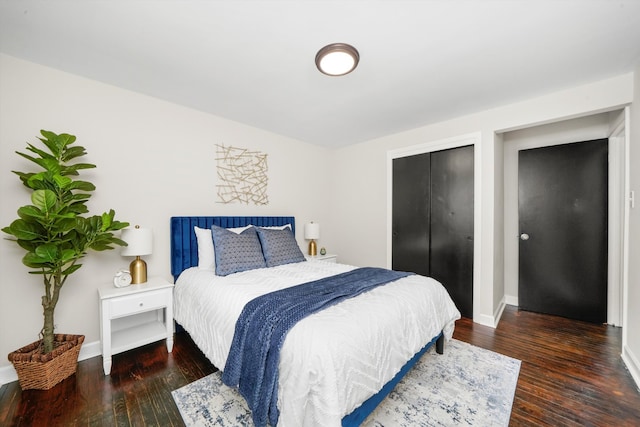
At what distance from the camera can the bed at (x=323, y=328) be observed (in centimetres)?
124

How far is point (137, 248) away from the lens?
2.36m

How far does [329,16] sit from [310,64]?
21.3 inches

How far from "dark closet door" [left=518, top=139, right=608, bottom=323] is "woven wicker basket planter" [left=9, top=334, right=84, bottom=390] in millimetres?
4938

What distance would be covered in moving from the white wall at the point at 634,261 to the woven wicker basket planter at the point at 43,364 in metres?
4.35

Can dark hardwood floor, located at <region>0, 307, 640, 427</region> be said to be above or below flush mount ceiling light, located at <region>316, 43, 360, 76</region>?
below

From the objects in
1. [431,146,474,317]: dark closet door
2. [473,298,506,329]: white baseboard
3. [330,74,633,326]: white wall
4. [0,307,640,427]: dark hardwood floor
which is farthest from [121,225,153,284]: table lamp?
[473,298,506,329]: white baseboard

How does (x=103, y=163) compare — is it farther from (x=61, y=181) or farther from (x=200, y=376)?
(x=200, y=376)

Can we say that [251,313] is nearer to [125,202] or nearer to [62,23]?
[125,202]

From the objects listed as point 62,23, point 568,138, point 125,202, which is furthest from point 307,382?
point 568,138

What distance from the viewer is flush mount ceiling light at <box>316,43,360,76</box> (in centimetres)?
183

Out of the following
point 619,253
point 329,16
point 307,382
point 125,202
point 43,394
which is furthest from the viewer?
point 619,253

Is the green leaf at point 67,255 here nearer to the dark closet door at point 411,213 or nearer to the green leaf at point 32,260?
the green leaf at point 32,260

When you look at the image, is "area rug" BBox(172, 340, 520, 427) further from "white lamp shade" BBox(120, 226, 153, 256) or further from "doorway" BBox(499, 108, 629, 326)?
"doorway" BBox(499, 108, 629, 326)

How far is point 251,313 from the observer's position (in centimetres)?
163
